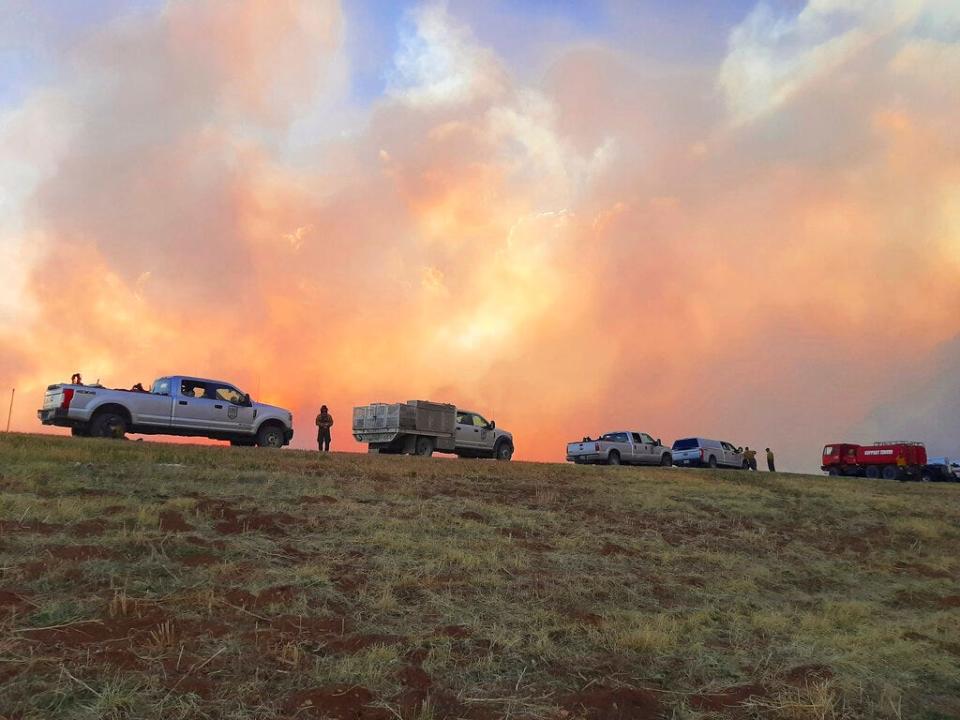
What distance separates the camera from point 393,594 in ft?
24.0

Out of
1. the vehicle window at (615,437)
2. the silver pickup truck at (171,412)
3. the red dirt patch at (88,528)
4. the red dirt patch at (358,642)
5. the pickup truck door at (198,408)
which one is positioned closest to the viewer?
the red dirt patch at (358,642)

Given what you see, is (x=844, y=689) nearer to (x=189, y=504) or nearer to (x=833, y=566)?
(x=833, y=566)

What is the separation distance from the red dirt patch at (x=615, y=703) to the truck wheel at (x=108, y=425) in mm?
17158

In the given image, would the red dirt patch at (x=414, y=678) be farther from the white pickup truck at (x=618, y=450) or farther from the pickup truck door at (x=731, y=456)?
the pickup truck door at (x=731, y=456)

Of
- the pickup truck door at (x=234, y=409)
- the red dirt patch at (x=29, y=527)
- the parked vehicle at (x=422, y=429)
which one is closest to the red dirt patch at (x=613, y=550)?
the red dirt patch at (x=29, y=527)

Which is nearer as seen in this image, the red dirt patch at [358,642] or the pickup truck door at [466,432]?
the red dirt patch at [358,642]

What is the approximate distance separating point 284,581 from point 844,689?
5777 millimetres

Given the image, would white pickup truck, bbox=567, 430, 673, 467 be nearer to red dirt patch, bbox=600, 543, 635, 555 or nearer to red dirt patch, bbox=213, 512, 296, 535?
red dirt patch, bbox=600, 543, 635, 555

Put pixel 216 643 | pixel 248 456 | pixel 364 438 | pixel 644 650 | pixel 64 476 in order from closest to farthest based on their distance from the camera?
1. pixel 216 643
2. pixel 644 650
3. pixel 64 476
4. pixel 248 456
5. pixel 364 438

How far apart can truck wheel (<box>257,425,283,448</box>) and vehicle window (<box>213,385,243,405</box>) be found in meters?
1.25

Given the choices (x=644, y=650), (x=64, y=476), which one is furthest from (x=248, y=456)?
(x=644, y=650)

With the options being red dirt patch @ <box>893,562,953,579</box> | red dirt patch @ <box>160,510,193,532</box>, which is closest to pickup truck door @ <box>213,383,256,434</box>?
red dirt patch @ <box>160,510,193,532</box>

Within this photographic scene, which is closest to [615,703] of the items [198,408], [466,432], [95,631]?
[95,631]

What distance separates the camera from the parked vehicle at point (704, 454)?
124 ft
